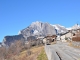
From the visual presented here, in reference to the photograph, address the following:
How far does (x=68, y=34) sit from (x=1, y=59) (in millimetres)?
65836

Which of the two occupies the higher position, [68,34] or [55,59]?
[68,34]

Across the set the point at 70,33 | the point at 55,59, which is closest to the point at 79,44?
the point at 55,59

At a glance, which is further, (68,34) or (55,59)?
(68,34)

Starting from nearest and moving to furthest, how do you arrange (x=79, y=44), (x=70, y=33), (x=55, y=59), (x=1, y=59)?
(x=55, y=59) → (x=79, y=44) → (x=1, y=59) → (x=70, y=33)

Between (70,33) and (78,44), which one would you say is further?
(70,33)

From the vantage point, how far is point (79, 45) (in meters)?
66.8

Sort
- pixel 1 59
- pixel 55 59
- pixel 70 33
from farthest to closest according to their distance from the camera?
1. pixel 70 33
2. pixel 1 59
3. pixel 55 59

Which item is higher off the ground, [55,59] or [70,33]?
[70,33]

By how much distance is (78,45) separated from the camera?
68.1 m

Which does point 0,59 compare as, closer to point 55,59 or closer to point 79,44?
point 79,44

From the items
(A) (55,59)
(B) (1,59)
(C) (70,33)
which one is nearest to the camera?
(A) (55,59)

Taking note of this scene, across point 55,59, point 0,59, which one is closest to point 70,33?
point 0,59

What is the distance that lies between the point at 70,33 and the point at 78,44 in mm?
89320

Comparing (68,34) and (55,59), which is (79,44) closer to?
(55,59)
